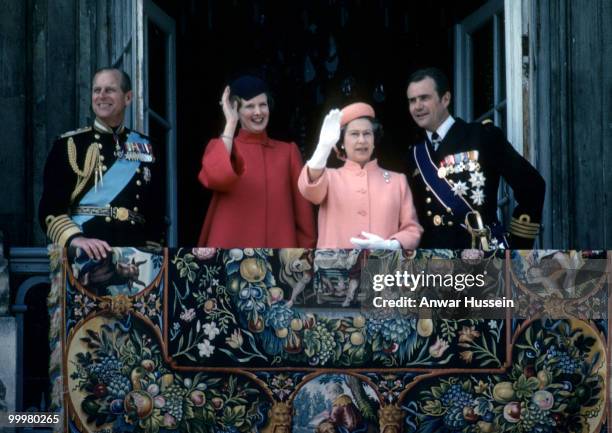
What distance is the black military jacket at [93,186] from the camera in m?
8.05

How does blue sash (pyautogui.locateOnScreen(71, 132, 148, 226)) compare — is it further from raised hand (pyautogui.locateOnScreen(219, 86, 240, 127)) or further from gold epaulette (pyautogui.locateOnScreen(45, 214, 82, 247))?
raised hand (pyautogui.locateOnScreen(219, 86, 240, 127))

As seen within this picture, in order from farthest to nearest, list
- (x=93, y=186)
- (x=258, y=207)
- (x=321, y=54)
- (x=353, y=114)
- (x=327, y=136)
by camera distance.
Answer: (x=321, y=54) < (x=258, y=207) < (x=353, y=114) < (x=93, y=186) < (x=327, y=136)

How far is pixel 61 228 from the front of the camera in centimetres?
791

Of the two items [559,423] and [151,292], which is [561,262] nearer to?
[559,423]

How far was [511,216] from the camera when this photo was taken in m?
8.77

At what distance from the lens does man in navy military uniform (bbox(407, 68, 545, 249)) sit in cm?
825

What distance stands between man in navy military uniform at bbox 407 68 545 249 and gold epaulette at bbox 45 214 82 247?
177cm

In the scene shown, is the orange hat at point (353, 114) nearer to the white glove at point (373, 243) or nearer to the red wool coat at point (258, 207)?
the red wool coat at point (258, 207)

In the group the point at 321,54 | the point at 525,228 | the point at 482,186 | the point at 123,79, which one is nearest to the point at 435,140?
the point at 482,186

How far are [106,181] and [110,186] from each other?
1.3 inches

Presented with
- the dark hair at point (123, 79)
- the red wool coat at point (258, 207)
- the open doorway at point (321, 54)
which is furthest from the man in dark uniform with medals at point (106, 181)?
the open doorway at point (321, 54)

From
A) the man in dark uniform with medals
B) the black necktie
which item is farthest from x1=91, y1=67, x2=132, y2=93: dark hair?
the black necktie

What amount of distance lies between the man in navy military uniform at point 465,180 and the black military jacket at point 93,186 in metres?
1.39

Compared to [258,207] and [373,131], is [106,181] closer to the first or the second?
[258,207]
